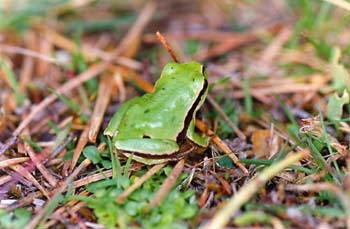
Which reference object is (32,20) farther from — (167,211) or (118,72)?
(167,211)

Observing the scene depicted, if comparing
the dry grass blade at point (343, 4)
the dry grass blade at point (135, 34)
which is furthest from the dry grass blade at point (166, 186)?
the dry grass blade at point (135, 34)

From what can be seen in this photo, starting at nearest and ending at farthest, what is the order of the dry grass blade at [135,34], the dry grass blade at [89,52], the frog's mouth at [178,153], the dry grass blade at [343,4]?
the frog's mouth at [178,153], the dry grass blade at [343,4], the dry grass blade at [89,52], the dry grass blade at [135,34]

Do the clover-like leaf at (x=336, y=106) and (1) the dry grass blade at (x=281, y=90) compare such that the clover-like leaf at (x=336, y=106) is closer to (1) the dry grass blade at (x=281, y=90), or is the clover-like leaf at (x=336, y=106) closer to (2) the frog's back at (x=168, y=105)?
(1) the dry grass blade at (x=281, y=90)

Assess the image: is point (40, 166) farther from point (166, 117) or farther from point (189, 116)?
point (189, 116)

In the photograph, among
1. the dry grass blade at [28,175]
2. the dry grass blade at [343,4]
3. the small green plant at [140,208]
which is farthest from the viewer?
the dry grass blade at [343,4]

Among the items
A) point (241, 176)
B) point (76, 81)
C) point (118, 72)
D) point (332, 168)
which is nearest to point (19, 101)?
point (76, 81)

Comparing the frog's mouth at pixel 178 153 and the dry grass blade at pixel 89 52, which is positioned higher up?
the dry grass blade at pixel 89 52

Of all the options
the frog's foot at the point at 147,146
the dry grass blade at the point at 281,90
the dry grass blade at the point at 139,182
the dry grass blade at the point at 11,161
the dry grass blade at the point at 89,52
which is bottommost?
the dry grass blade at the point at 139,182
